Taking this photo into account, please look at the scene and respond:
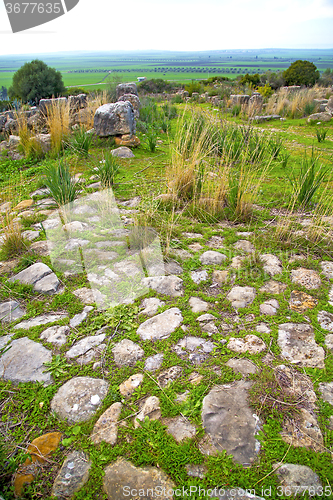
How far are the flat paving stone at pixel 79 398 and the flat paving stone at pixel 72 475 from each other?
0.18m

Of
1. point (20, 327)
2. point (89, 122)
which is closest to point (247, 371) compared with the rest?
point (20, 327)

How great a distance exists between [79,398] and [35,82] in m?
19.8

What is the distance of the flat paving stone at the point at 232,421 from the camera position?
1.33m

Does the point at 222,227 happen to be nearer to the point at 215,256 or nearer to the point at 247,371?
the point at 215,256

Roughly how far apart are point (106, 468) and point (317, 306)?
1635 millimetres

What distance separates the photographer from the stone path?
4.40 ft

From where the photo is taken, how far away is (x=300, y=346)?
1.82 metres

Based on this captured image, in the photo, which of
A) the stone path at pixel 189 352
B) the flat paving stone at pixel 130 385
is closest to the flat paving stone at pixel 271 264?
the stone path at pixel 189 352

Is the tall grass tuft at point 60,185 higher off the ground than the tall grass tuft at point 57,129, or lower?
lower

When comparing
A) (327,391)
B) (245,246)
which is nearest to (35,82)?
(245,246)

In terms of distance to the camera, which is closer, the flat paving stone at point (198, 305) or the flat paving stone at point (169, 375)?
the flat paving stone at point (169, 375)

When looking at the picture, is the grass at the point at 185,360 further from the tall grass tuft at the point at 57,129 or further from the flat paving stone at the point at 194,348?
the tall grass tuft at the point at 57,129

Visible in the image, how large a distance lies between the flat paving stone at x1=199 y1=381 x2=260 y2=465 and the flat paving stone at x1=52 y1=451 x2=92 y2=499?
21.9 inches

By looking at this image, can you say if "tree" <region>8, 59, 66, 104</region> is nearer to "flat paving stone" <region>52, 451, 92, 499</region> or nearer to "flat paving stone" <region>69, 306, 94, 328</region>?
"flat paving stone" <region>69, 306, 94, 328</region>
